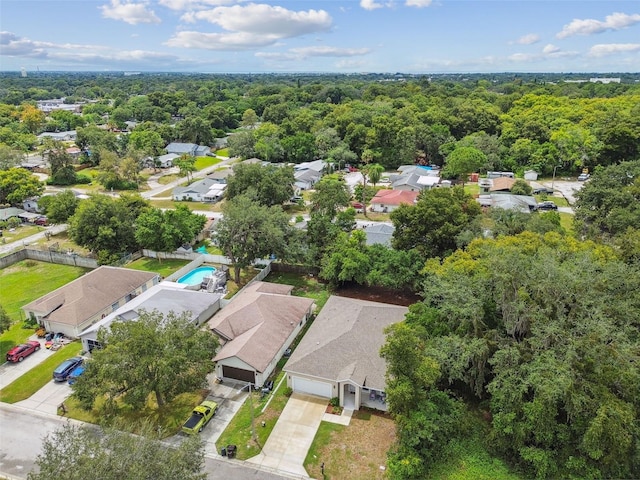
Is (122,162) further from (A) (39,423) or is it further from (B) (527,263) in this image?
(B) (527,263)

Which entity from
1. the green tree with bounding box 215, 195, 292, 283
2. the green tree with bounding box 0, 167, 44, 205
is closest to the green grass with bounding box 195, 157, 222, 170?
the green tree with bounding box 0, 167, 44, 205

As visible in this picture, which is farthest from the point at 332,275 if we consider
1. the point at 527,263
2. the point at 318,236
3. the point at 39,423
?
the point at 39,423

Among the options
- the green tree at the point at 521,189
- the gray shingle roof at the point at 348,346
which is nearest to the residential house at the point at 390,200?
the green tree at the point at 521,189

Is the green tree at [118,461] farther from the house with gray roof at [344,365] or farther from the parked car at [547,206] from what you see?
the parked car at [547,206]

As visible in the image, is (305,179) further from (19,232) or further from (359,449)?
(359,449)

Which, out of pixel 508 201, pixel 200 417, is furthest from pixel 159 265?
pixel 508 201

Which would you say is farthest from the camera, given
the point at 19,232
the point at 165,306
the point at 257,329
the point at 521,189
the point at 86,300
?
the point at 521,189
